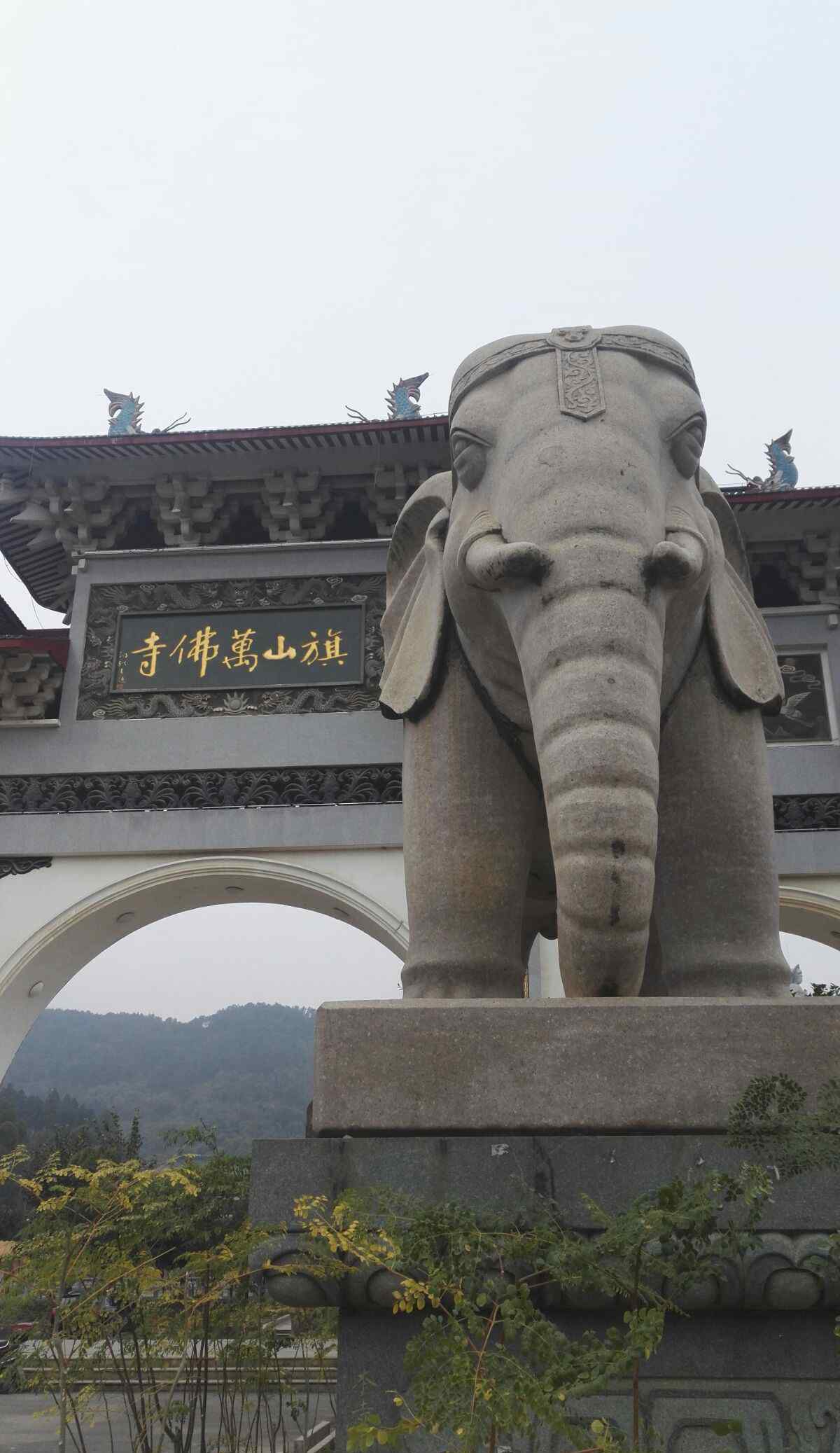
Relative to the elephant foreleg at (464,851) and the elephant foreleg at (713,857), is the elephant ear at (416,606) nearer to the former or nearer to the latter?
the elephant foreleg at (464,851)

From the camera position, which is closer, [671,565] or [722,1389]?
[722,1389]

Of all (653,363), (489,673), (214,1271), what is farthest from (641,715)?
(214,1271)

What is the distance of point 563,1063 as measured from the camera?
166 cm

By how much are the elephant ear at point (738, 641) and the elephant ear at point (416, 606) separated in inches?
20.3

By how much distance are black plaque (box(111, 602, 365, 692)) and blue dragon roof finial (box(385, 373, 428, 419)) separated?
2.07 m

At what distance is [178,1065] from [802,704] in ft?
162

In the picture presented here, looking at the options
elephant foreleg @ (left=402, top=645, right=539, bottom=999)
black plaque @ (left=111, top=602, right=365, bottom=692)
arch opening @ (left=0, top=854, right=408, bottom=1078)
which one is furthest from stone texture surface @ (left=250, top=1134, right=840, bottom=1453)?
black plaque @ (left=111, top=602, right=365, bottom=692)

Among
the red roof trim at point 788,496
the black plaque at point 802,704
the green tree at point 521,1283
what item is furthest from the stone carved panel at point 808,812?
the green tree at point 521,1283

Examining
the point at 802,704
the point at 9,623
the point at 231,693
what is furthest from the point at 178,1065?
the point at 802,704

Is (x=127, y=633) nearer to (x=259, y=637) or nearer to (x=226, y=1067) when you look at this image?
(x=259, y=637)

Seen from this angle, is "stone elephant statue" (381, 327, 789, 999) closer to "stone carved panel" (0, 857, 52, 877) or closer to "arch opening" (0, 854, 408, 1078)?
"arch opening" (0, 854, 408, 1078)

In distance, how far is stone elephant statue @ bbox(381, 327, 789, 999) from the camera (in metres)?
1.85

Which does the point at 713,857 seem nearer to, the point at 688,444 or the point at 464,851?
the point at 464,851

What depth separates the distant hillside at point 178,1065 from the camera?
1592 inches
